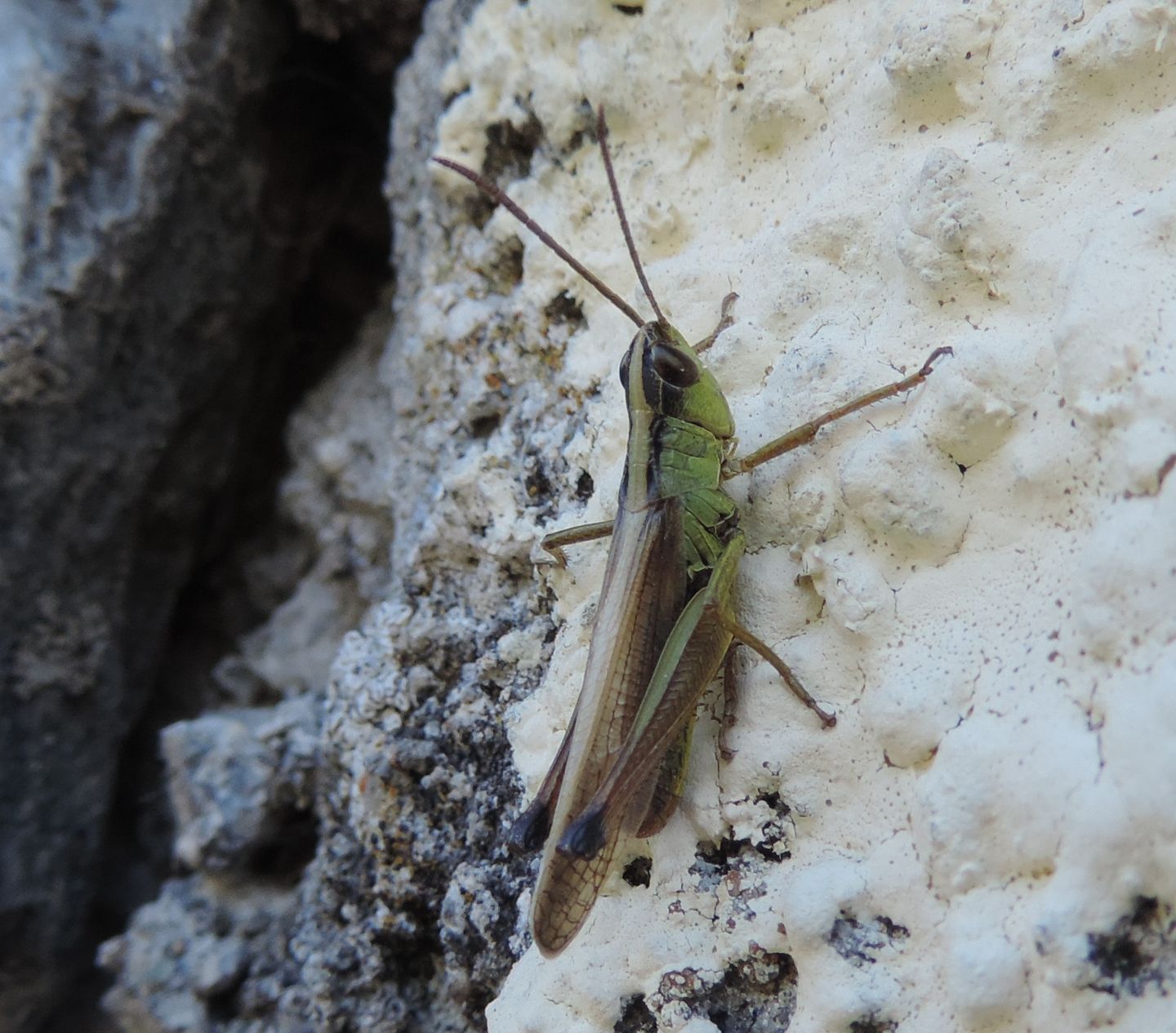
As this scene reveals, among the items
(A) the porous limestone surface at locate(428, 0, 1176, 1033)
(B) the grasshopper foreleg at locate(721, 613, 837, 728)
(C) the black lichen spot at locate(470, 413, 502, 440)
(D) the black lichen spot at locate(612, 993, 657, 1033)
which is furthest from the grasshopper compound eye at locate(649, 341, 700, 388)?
(D) the black lichen spot at locate(612, 993, 657, 1033)

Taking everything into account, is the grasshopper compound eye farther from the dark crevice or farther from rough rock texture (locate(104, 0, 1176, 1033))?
the dark crevice

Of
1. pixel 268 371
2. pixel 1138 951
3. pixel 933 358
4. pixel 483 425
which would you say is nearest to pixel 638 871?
pixel 1138 951

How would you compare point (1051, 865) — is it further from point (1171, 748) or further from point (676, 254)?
point (676, 254)

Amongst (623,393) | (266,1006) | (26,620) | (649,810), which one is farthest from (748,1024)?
(26,620)

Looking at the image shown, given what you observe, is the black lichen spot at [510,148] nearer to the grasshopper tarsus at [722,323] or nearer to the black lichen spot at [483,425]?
the black lichen spot at [483,425]

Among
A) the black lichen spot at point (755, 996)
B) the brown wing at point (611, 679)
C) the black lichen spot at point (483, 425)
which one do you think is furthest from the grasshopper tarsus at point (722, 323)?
the black lichen spot at point (755, 996)

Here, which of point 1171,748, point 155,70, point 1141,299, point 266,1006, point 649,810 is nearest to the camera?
point 1171,748

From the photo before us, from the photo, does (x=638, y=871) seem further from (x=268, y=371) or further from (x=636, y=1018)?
(x=268, y=371)
